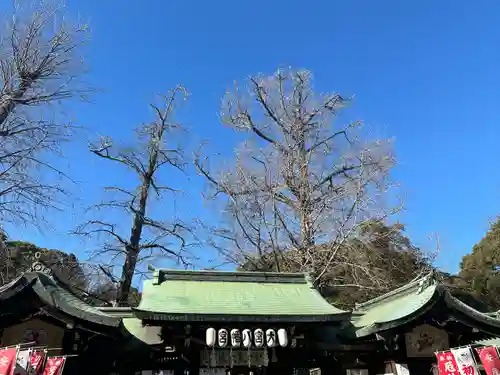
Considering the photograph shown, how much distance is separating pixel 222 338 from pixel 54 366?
362 cm

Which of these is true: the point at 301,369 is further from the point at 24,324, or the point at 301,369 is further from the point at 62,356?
the point at 24,324

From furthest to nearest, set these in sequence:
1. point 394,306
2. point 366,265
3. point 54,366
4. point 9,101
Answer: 1. point 366,265
2. point 9,101
3. point 394,306
4. point 54,366

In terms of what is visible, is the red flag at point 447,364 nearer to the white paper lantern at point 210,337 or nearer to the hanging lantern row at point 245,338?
the hanging lantern row at point 245,338

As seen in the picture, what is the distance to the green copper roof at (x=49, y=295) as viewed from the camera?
905 centimetres

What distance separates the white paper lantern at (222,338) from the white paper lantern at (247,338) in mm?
425

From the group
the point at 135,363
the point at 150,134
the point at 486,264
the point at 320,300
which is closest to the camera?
the point at 135,363

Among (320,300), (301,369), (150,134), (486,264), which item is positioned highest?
(150,134)

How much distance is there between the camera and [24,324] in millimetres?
9734

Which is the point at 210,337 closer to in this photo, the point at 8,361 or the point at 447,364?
the point at 8,361

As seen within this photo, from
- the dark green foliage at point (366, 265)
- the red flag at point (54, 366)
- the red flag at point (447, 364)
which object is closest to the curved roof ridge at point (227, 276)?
the red flag at point (54, 366)

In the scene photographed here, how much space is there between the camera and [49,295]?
30.3ft

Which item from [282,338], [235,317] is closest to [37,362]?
[235,317]

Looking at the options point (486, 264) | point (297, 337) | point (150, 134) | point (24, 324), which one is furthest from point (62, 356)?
point (486, 264)

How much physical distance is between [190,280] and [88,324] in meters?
3.54
